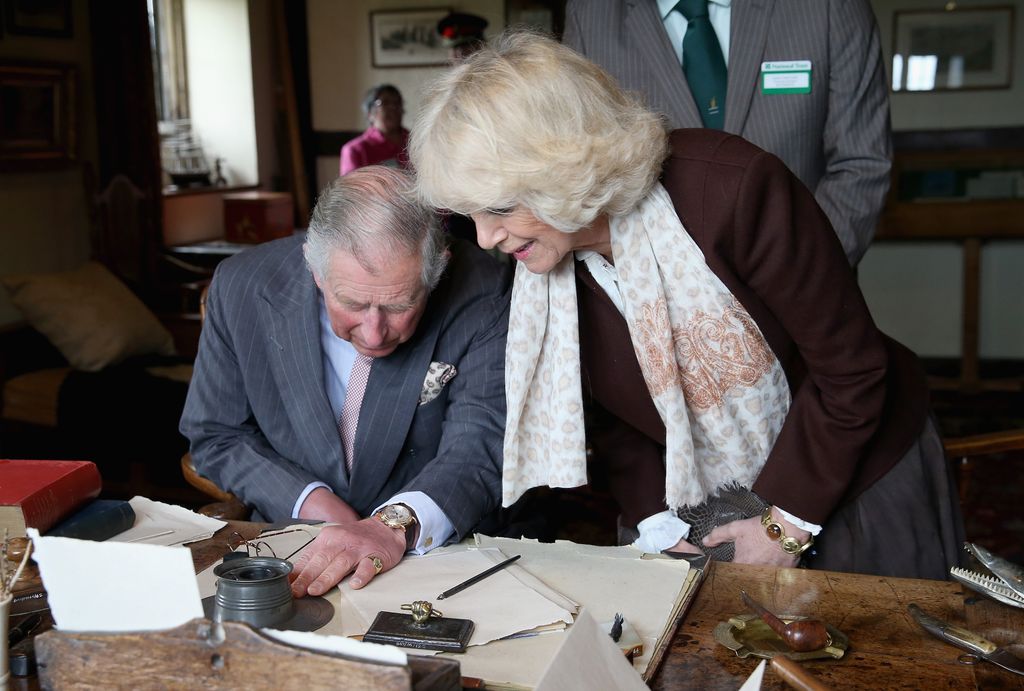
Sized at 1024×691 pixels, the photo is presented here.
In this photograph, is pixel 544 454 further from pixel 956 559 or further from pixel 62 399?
pixel 62 399

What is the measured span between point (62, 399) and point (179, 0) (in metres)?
4.00

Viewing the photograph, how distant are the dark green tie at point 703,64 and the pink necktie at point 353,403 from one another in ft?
3.05

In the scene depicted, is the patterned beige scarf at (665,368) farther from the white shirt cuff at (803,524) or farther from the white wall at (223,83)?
the white wall at (223,83)

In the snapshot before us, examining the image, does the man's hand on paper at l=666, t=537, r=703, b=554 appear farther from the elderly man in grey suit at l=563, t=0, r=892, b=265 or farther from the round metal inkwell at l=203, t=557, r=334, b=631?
the elderly man in grey suit at l=563, t=0, r=892, b=265

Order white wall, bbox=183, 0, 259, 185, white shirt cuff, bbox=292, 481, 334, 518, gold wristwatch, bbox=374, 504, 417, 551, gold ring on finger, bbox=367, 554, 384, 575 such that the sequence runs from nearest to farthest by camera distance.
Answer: gold ring on finger, bbox=367, 554, 384, 575 < gold wristwatch, bbox=374, 504, 417, 551 < white shirt cuff, bbox=292, 481, 334, 518 < white wall, bbox=183, 0, 259, 185

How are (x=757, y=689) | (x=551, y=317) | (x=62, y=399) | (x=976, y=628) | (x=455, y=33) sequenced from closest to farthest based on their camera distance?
1. (x=757, y=689)
2. (x=976, y=628)
3. (x=551, y=317)
4. (x=62, y=399)
5. (x=455, y=33)

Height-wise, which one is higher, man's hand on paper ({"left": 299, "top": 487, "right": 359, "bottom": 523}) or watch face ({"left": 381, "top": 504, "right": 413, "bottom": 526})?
watch face ({"left": 381, "top": 504, "right": 413, "bottom": 526})

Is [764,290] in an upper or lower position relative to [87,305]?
upper

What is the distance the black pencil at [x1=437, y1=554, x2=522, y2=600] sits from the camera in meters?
1.57

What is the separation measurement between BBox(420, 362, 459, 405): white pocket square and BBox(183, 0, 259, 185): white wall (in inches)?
239

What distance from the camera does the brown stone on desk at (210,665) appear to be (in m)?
0.96

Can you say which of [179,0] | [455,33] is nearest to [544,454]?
[455,33]

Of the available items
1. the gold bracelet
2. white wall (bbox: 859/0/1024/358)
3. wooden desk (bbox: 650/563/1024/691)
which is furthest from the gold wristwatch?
white wall (bbox: 859/0/1024/358)

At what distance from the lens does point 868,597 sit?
1.54 metres
